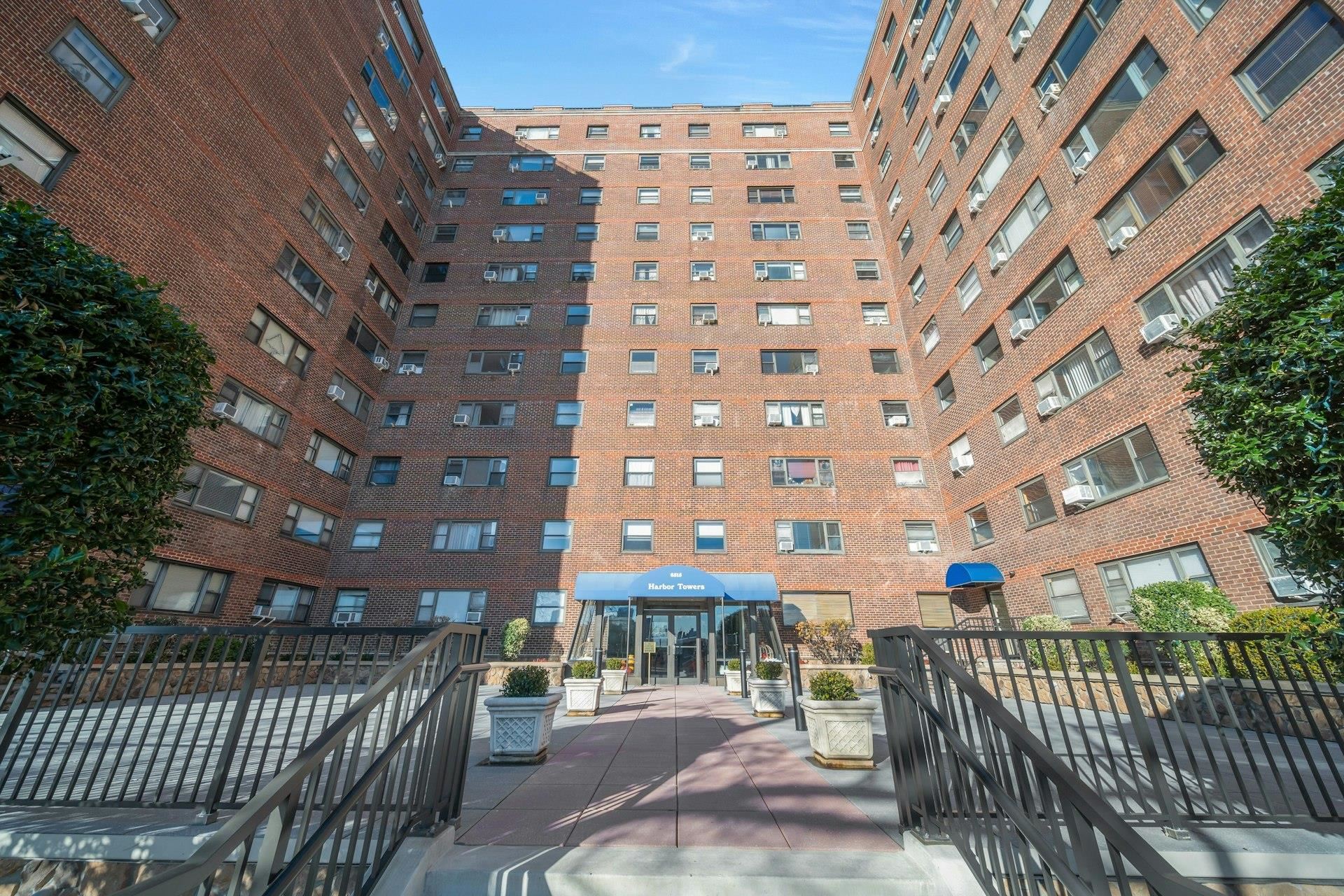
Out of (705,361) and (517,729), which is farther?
(705,361)

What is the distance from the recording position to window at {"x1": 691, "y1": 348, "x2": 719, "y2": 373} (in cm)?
2214

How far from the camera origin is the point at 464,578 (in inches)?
747

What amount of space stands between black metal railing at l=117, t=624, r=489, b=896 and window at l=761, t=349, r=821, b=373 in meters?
19.5

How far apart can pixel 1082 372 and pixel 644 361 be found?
15.3m

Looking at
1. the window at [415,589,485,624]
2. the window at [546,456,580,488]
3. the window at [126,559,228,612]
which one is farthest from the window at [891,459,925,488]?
the window at [126,559,228,612]

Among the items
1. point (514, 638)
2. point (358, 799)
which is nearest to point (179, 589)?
point (514, 638)

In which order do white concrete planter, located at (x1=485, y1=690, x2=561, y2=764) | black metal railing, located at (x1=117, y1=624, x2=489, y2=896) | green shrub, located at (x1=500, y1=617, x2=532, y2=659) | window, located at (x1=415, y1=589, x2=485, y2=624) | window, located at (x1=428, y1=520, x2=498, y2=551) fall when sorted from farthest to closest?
window, located at (x1=428, y1=520, x2=498, y2=551)
window, located at (x1=415, y1=589, x2=485, y2=624)
green shrub, located at (x1=500, y1=617, x2=532, y2=659)
white concrete planter, located at (x1=485, y1=690, x2=561, y2=764)
black metal railing, located at (x1=117, y1=624, x2=489, y2=896)

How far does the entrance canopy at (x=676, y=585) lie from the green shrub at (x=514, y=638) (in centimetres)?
209

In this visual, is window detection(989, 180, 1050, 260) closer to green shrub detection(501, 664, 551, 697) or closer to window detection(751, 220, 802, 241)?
window detection(751, 220, 802, 241)

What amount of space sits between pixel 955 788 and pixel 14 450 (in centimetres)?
646

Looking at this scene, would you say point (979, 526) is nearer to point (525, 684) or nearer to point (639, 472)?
point (639, 472)

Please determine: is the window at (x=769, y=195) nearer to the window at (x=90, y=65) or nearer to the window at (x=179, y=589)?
the window at (x=90, y=65)

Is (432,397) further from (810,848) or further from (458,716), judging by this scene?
(810,848)

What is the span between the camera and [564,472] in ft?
67.9
